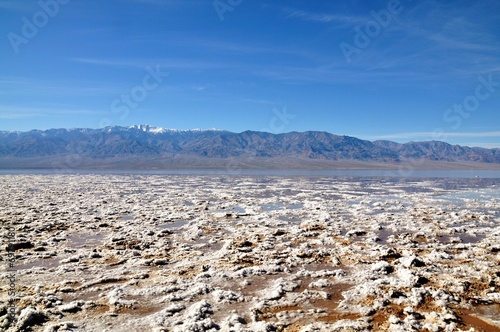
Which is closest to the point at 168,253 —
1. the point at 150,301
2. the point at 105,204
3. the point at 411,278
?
the point at 150,301

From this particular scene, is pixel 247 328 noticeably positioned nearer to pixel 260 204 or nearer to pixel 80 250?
pixel 80 250

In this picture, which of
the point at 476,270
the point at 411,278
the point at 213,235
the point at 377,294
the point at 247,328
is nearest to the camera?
the point at 247,328

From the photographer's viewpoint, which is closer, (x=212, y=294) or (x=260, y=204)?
(x=212, y=294)

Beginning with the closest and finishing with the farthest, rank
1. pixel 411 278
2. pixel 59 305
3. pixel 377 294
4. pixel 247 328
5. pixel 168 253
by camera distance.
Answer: pixel 247 328, pixel 59 305, pixel 377 294, pixel 411 278, pixel 168 253

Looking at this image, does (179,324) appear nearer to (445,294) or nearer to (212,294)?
(212,294)

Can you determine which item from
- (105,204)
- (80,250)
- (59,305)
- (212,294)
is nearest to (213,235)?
(80,250)

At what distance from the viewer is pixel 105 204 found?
22.0 meters

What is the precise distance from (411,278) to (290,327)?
3741 mm

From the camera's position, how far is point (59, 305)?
22.1 ft

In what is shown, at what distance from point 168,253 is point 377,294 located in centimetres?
655

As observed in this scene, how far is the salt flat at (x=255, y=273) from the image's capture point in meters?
6.14

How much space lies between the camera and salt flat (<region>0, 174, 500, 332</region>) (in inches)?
242

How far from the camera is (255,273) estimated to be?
8.71 meters

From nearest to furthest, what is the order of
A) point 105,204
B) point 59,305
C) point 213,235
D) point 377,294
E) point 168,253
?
point 59,305
point 377,294
point 168,253
point 213,235
point 105,204
